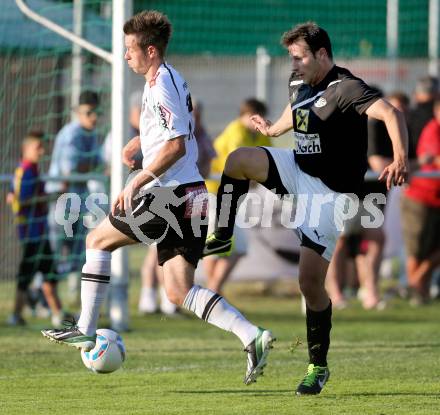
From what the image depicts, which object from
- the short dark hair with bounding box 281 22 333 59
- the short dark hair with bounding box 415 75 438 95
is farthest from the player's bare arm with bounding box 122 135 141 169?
the short dark hair with bounding box 415 75 438 95

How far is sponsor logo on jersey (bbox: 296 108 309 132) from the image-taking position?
7.38 m

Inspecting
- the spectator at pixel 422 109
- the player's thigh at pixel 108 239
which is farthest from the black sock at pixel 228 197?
the spectator at pixel 422 109

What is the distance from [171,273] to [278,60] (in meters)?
10.4

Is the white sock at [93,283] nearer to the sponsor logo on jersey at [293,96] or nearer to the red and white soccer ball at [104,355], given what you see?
the red and white soccer ball at [104,355]

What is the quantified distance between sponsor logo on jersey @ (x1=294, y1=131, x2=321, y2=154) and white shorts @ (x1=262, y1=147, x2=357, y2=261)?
0.12 m

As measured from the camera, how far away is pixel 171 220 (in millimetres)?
7160

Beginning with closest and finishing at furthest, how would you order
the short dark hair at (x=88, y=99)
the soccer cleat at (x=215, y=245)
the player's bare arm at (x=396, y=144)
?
the player's bare arm at (x=396, y=144) → the soccer cleat at (x=215, y=245) → the short dark hair at (x=88, y=99)

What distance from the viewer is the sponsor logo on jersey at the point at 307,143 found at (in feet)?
24.1

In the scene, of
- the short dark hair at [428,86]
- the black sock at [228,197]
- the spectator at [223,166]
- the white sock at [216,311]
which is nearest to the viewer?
the white sock at [216,311]

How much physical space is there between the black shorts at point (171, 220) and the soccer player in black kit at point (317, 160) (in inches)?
16.8

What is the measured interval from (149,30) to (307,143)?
123 centimetres

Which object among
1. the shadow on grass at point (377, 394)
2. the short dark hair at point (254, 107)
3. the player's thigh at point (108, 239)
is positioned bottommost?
the shadow on grass at point (377, 394)

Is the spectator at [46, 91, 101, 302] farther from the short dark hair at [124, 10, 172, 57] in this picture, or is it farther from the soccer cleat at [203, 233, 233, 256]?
the short dark hair at [124, 10, 172, 57]

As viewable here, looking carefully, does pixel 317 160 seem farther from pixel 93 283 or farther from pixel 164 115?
pixel 93 283
